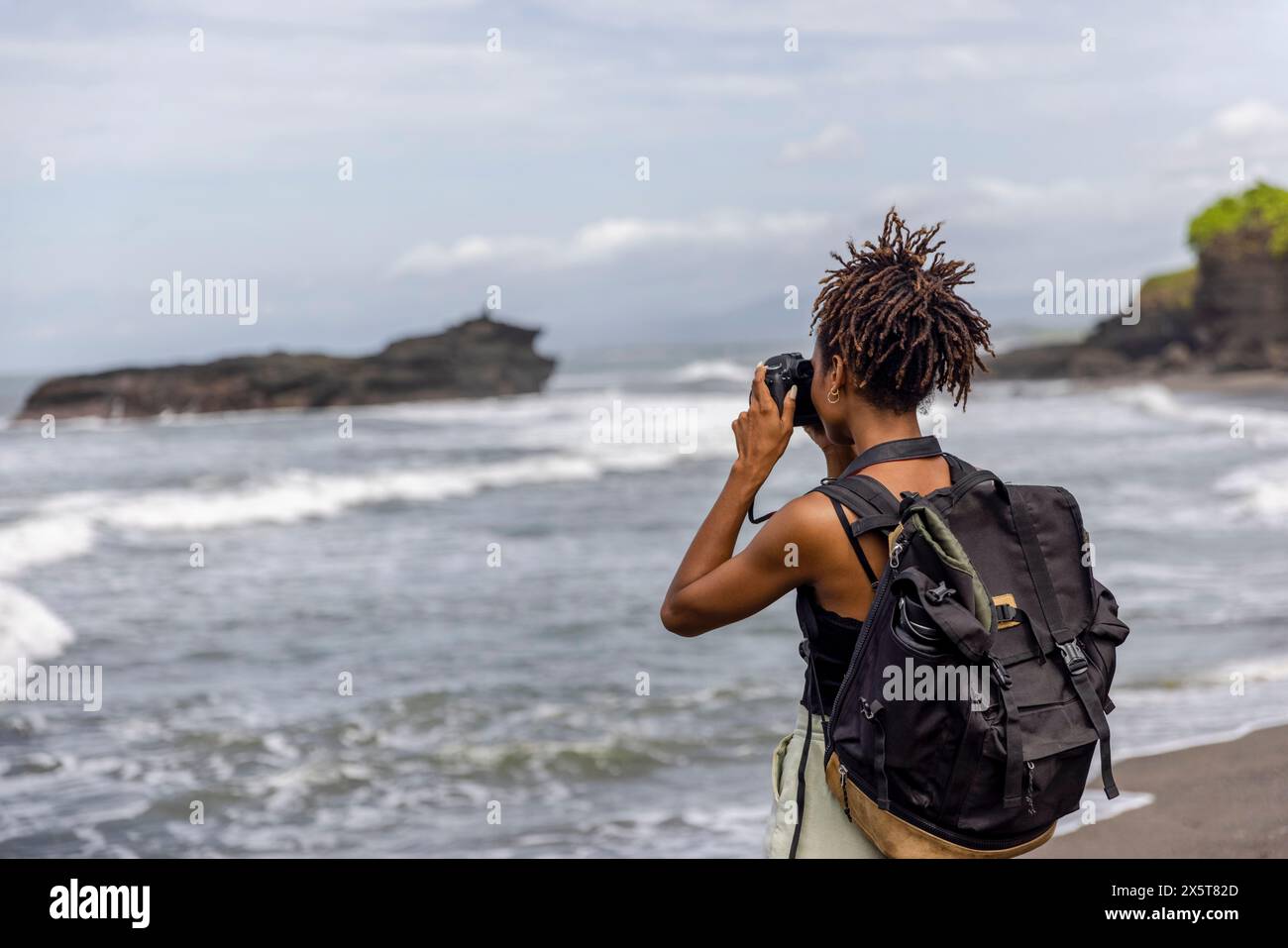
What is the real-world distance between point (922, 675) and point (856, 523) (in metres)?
0.28

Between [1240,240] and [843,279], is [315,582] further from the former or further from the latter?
[1240,240]

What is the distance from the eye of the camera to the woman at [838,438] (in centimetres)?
229

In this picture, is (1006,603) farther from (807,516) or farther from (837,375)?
(837,375)

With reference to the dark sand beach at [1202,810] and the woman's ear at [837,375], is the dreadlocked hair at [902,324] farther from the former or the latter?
the dark sand beach at [1202,810]

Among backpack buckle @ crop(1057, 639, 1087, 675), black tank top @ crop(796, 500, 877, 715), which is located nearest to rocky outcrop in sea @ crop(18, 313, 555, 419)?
black tank top @ crop(796, 500, 877, 715)

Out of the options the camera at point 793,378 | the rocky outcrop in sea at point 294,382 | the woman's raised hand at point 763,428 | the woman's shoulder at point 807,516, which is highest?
the rocky outcrop in sea at point 294,382

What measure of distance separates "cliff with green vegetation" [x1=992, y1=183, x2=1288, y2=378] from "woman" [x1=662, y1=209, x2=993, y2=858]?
53.4 metres

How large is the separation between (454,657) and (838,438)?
6.95 metres

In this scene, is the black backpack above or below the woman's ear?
below

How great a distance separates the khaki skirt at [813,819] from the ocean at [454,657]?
5.07ft

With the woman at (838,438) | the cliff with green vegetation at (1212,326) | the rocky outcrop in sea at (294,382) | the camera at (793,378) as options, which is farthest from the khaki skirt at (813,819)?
the cliff with green vegetation at (1212,326)

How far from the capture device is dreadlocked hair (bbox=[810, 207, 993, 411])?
92.0 inches

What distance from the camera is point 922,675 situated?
2074 millimetres

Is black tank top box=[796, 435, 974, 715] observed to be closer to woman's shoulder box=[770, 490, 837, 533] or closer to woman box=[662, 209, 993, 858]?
woman box=[662, 209, 993, 858]
